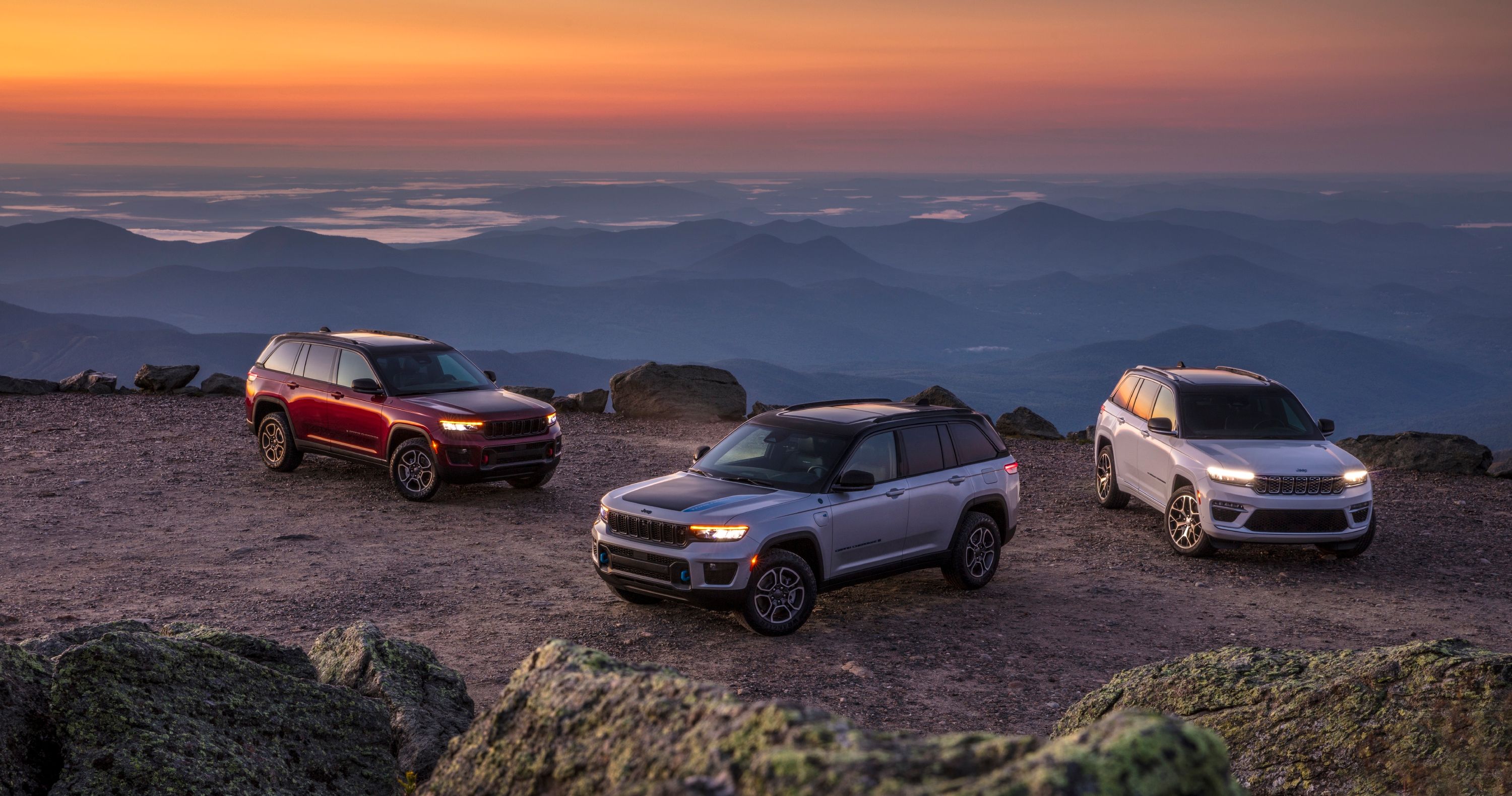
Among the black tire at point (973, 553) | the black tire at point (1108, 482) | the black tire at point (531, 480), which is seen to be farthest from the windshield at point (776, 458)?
the black tire at point (1108, 482)

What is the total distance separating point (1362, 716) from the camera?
17.1ft

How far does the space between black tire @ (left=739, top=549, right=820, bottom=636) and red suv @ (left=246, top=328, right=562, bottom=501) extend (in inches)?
254

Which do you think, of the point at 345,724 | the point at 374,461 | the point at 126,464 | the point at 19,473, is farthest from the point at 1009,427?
the point at 345,724

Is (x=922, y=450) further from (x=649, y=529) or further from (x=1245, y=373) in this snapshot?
(x=1245, y=373)

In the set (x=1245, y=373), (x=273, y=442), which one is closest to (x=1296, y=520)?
(x=1245, y=373)

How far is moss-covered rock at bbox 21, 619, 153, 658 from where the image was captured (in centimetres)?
596

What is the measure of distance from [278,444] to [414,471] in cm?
289

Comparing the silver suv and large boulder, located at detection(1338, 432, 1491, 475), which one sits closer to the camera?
the silver suv

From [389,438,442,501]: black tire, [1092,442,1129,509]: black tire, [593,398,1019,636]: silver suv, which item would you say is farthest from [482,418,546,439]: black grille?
[1092,442,1129,509]: black tire

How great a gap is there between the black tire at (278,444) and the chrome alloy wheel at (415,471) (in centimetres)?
228

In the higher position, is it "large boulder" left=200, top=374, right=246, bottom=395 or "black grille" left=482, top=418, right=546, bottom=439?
"black grille" left=482, top=418, right=546, bottom=439

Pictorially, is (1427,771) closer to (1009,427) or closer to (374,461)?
(374,461)

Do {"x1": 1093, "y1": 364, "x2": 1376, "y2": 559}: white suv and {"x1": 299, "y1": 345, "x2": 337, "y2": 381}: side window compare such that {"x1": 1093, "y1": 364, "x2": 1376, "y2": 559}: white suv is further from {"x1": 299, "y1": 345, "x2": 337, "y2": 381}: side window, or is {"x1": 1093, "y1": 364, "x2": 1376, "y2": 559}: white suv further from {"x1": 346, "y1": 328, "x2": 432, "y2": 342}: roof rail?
{"x1": 299, "y1": 345, "x2": 337, "y2": 381}: side window

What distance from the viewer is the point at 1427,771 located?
4.88 meters
